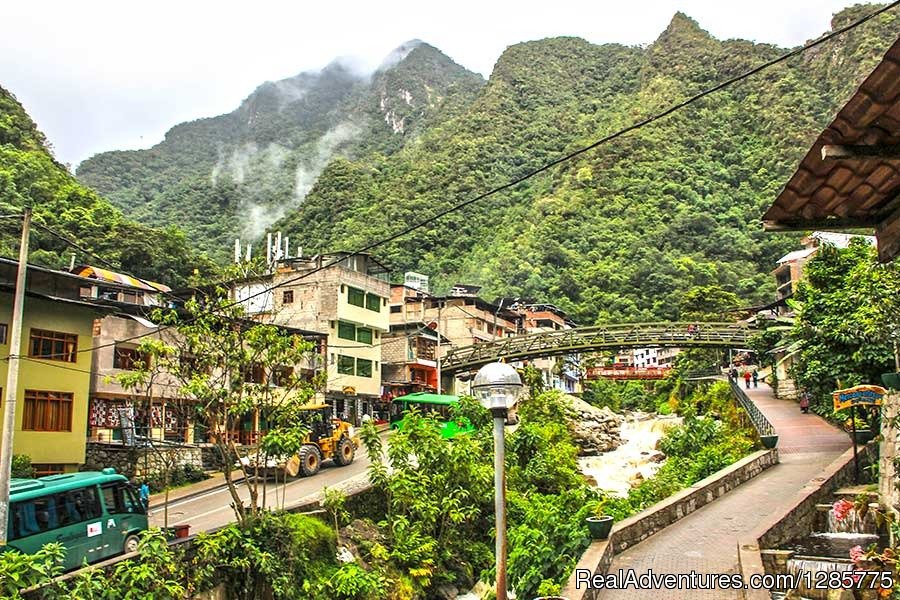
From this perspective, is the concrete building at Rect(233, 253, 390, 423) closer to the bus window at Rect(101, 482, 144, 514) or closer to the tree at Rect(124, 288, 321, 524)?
the tree at Rect(124, 288, 321, 524)

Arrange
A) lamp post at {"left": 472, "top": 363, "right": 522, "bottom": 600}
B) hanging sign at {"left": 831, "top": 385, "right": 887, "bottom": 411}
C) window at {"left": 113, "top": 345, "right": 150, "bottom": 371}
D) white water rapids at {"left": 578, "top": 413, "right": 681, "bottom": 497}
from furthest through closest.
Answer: white water rapids at {"left": 578, "top": 413, "right": 681, "bottom": 497} → window at {"left": 113, "top": 345, "right": 150, "bottom": 371} → hanging sign at {"left": 831, "top": 385, "right": 887, "bottom": 411} → lamp post at {"left": 472, "top": 363, "right": 522, "bottom": 600}

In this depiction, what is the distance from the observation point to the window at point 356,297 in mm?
34781

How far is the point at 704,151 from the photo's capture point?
282ft

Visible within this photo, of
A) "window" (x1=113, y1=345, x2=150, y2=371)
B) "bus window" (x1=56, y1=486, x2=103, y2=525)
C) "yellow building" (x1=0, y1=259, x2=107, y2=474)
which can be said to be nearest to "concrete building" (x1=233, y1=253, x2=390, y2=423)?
"window" (x1=113, y1=345, x2=150, y2=371)

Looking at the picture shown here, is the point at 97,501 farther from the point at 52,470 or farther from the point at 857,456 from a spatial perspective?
the point at 857,456

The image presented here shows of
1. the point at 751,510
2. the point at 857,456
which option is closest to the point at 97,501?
the point at 751,510

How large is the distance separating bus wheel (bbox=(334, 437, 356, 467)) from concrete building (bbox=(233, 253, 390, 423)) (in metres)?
8.10

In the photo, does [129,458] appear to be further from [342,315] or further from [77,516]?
[342,315]

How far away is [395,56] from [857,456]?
166027 millimetres

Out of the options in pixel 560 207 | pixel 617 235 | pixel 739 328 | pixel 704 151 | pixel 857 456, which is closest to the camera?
pixel 857 456

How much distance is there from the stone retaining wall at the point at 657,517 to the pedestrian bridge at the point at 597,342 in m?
18.2

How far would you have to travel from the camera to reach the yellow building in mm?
18672

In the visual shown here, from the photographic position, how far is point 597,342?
38312 millimetres

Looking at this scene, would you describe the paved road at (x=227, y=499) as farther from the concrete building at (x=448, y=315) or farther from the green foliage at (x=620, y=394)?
the green foliage at (x=620, y=394)
